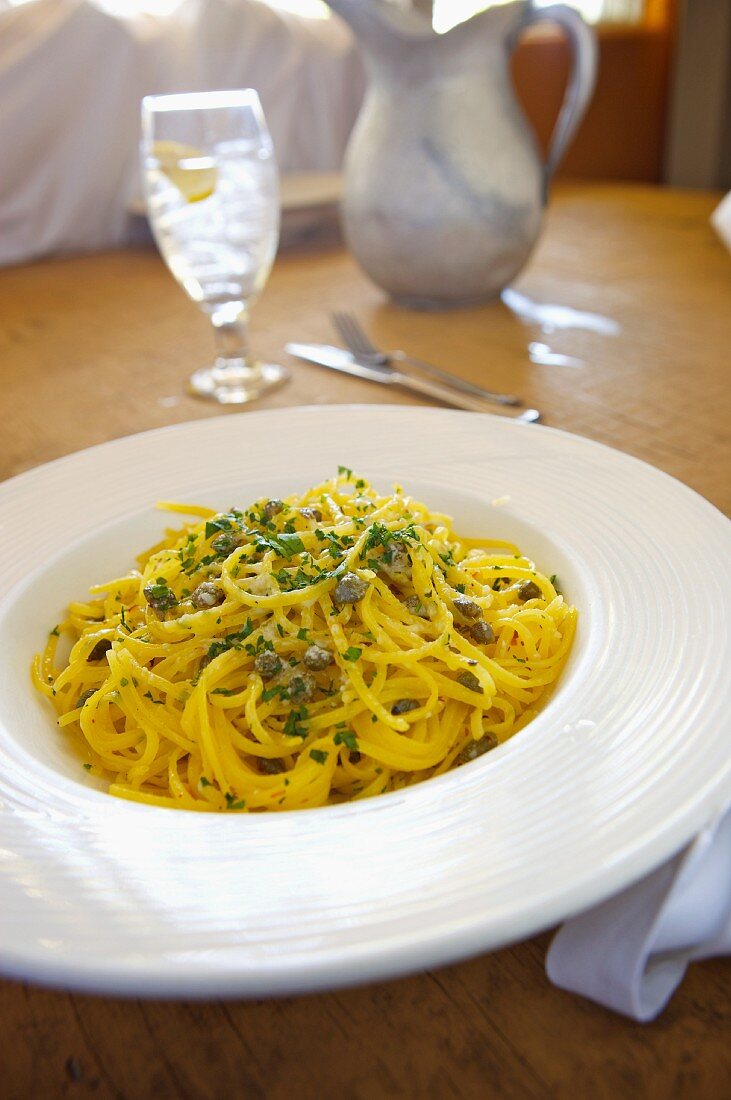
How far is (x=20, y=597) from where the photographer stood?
0.88m

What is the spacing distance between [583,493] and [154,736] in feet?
1.61

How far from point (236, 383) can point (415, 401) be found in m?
0.29

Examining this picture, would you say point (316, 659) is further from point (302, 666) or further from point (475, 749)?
point (475, 749)

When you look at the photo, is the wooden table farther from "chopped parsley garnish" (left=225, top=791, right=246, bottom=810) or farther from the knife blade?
"chopped parsley garnish" (left=225, top=791, right=246, bottom=810)

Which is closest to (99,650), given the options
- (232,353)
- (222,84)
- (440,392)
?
(440,392)

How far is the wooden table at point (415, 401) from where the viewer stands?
51 cm

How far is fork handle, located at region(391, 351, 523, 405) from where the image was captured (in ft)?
4.36

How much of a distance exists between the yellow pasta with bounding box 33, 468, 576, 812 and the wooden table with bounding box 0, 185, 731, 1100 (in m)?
0.16

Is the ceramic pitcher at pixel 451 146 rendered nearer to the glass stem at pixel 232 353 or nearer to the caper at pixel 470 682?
the glass stem at pixel 232 353

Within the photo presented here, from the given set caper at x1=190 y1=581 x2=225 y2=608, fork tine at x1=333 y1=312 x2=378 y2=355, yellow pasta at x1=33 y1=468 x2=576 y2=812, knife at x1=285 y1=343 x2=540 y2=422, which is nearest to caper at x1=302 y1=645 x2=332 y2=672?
yellow pasta at x1=33 y1=468 x2=576 y2=812

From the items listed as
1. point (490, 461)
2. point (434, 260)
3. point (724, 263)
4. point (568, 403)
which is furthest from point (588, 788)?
point (724, 263)

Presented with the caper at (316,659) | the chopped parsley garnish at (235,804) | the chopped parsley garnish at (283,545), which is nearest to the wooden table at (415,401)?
the chopped parsley garnish at (235,804)

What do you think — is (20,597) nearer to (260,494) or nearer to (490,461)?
(260,494)

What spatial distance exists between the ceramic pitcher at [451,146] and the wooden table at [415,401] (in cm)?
14
